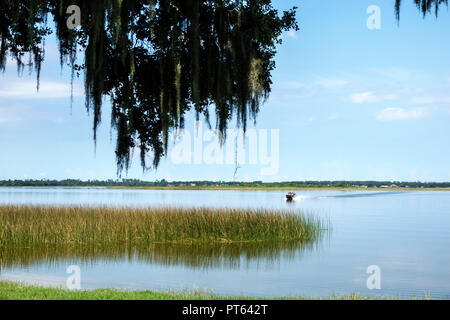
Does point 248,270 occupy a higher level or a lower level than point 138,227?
lower

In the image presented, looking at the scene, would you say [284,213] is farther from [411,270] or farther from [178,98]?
[178,98]

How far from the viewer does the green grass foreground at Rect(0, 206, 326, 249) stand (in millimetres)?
19125

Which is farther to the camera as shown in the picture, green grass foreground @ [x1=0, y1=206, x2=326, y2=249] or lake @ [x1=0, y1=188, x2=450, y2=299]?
green grass foreground @ [x1=0, y1=206, x2=326, y2=249]

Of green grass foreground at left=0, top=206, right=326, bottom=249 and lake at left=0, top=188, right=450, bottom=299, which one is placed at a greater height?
green grass foreground at left=0, top=206, right=326, bottom=249

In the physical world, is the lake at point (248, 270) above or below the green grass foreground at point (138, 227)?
below

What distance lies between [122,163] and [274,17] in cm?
468

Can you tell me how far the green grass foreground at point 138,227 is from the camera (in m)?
19.1

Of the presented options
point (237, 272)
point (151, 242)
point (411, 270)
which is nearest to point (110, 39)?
point (237, 272)

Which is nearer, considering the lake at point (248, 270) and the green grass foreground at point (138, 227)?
the lake at point (248, 270)

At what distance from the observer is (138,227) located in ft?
68.3

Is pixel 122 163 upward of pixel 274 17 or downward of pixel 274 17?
downward
